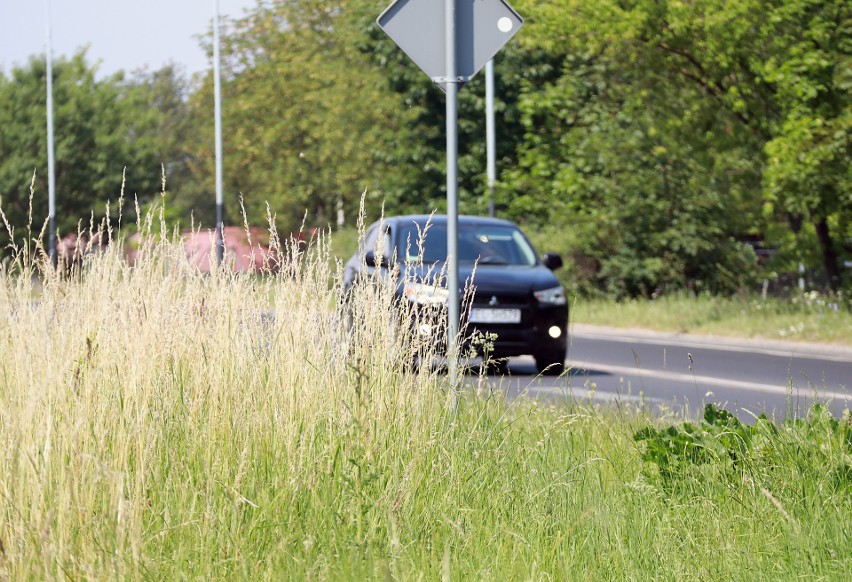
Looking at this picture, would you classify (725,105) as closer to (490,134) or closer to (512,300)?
(490,134)

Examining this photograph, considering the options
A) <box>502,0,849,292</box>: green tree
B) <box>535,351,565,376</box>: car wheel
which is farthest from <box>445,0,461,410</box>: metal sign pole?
<box>502,0,849,292</box>: green tree

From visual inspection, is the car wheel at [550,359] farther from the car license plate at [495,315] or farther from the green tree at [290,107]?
the green tree at [290,107]

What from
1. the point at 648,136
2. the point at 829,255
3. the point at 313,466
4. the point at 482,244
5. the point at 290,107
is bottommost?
the point at 829,255

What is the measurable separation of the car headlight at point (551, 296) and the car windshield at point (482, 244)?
767mm

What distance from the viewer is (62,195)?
6109 centimetres

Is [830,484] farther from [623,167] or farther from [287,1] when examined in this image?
[287,1]

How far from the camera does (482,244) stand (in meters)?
15.6

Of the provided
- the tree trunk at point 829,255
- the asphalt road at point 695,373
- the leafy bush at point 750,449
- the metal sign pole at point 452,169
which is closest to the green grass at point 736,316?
the asphalt road at point 695,373

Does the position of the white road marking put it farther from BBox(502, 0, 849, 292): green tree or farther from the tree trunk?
the tree trunk

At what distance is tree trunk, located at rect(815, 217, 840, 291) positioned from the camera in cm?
2312

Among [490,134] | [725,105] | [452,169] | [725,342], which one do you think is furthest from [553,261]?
[490,134]

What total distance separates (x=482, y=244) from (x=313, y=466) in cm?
992

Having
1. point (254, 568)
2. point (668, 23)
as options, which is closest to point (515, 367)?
point (668, 23)

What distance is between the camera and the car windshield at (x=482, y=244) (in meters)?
A: 15.2
